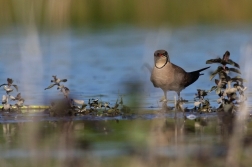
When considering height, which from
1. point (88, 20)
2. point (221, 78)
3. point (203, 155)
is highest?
point (88, 20)

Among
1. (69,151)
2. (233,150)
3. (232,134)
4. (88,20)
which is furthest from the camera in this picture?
(88,20)

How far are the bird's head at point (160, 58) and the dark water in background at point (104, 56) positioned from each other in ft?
0.82

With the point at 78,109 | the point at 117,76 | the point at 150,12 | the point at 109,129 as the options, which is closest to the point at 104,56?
the point at 117,76

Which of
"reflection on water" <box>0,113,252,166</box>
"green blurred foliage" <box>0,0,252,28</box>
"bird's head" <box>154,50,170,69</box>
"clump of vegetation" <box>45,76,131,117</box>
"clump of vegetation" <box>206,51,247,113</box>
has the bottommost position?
"reflection on water" <box>0,113,252,166</box>

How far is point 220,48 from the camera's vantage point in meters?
14.6

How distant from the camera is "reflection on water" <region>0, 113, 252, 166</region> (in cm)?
594

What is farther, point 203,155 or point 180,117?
point 180,117

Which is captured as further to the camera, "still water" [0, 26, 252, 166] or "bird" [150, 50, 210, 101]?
"bird" [150, 50, 210, 101]

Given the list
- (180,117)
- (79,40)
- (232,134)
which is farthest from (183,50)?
(232,134)

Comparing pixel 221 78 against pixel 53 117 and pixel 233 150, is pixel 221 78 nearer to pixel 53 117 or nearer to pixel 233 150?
pixel 53 117

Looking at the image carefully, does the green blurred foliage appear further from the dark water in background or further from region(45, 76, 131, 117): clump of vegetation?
region(45, 76, 131, 117): clump of vegetation

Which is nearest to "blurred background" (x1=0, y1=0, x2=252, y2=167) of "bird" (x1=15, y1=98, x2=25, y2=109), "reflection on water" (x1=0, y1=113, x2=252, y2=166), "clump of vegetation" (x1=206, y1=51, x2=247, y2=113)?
"reflection on water" (x1=0, y1=113, x2=252, y2=166)

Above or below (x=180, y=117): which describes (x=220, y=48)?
above

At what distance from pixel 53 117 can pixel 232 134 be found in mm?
1971
